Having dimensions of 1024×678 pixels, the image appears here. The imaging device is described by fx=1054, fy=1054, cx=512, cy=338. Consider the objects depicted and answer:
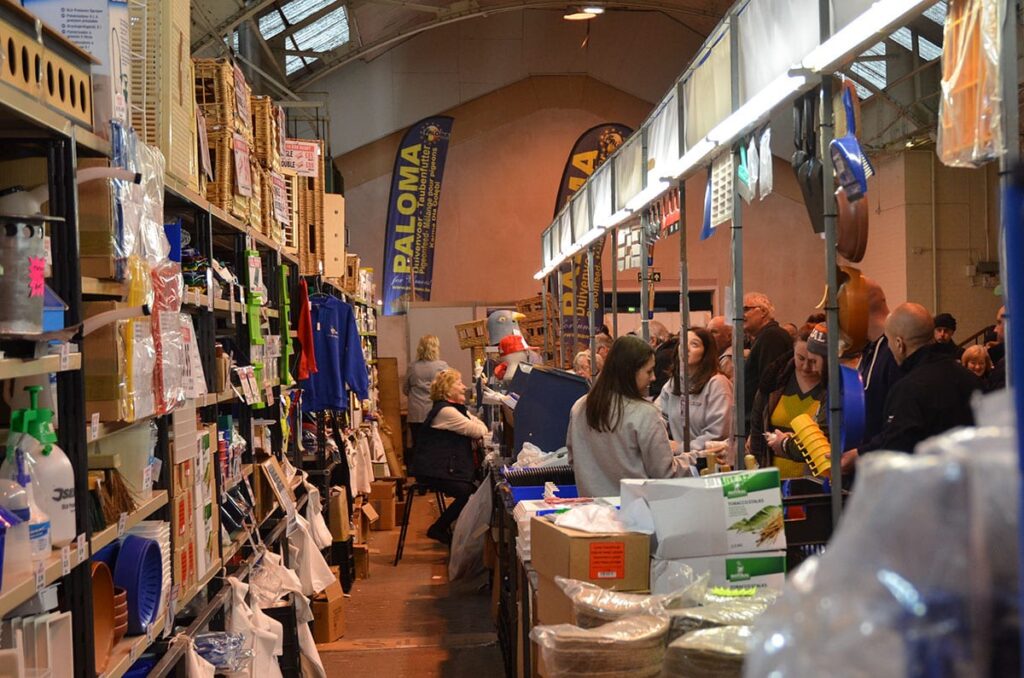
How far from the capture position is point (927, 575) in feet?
2.01

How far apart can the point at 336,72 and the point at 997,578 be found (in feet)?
52.0

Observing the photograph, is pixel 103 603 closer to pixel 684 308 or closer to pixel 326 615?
pixel 684 308

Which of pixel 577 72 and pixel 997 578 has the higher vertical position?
pixel 577 72

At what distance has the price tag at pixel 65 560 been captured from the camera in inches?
87.0

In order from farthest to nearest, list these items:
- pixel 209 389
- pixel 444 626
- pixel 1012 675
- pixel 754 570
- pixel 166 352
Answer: pixel 444 626, pixel 209 389, pixel 166 352, pixel 754 570, pixel 1012 675

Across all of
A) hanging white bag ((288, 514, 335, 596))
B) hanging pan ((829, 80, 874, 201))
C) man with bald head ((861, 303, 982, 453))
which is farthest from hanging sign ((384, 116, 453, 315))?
hanging pan ((829, 80, 874, 201))

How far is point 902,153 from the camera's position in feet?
44.4

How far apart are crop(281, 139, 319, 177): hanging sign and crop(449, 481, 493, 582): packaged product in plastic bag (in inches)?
95.8

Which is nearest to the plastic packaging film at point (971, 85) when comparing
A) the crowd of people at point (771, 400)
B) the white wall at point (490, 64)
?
the crowd of people at point (771, 400)

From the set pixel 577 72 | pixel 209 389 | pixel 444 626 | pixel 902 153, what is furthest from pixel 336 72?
pixel 209 389

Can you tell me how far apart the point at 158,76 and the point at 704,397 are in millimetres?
3569

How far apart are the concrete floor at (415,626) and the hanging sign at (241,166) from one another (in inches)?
109

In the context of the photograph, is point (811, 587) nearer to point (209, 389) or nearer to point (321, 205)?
point (209, 389)

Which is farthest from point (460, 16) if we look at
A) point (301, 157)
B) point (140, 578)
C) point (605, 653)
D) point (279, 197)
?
→ point (605, 653)
